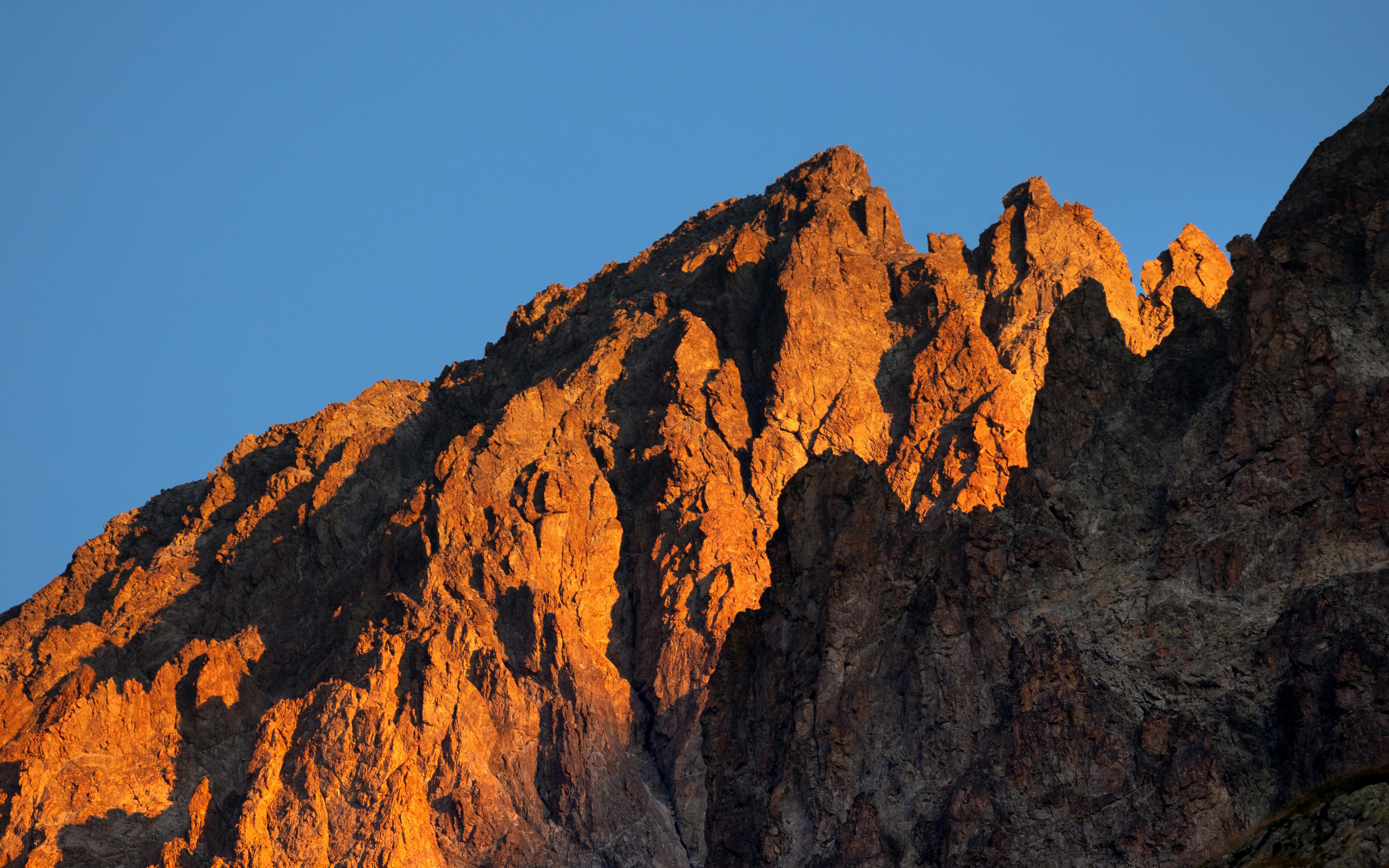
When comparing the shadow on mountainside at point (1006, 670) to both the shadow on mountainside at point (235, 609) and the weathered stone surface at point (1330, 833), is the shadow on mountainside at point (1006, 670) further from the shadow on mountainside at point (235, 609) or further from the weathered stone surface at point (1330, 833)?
the shadow on mountainside at point (235, 609)

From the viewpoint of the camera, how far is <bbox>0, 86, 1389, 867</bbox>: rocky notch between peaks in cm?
5441

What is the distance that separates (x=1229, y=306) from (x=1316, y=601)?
12811mm

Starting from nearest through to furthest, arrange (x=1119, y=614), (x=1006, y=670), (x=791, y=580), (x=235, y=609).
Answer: (x=1119, y=614) < (x=1006, y=670) < (x=791, y=580) < (x=235, y=609)

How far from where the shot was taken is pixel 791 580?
6944 centimetres

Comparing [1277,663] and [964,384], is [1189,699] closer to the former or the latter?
[1277,663]

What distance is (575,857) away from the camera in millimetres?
89688

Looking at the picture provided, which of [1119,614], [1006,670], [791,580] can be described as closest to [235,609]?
[791,580]

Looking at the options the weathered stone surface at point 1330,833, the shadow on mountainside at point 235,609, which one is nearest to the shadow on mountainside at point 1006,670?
the weathered stone surface at point 1330,833

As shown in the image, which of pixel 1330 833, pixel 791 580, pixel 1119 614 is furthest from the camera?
pixel 791 580

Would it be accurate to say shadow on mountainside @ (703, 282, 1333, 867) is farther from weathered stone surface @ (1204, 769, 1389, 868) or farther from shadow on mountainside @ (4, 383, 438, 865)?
shadow on mountainside @ (4, 383, 438, 865)

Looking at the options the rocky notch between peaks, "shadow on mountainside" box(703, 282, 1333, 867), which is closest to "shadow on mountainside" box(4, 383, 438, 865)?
the rocky notch between peaks

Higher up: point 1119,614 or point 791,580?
point 791,580

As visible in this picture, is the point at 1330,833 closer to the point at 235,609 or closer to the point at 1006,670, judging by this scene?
the point at 1006,670

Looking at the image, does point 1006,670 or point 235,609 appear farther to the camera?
point 235,609
